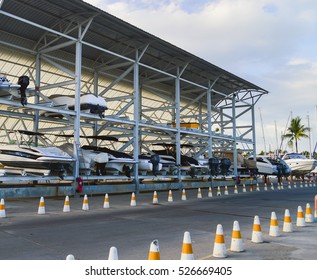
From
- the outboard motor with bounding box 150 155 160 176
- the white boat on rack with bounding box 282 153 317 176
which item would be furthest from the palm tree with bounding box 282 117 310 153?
the outboard motor with bounding box 150 155 160 176

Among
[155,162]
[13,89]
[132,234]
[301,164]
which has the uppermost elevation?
[13,89]

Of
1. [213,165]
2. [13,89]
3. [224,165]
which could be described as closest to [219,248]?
[13,89]

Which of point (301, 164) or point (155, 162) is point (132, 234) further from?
point (301, 164)

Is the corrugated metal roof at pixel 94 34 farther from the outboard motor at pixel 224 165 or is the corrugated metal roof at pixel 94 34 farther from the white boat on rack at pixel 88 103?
the outboard motor at pixel 224 165

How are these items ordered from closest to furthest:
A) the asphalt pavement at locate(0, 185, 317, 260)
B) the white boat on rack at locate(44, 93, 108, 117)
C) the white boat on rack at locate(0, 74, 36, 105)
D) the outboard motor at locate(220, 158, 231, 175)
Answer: the asphalt pavement at locate(0, 185, 317, 260), the white boat on rack at locate(0, 74, 36, 105), the white boat on rack at locate(44, 93, 108, 117), the outboard motor at locate(220, 158, 231, 175)

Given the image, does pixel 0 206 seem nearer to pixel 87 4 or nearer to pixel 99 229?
pixel 99 229

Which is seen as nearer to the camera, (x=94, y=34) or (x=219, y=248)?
(x=219, y=248)

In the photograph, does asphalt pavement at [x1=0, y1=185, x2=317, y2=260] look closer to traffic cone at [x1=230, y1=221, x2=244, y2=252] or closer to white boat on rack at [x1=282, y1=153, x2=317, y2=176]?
traffic cone at [x1=230, y1=221, x2=244, y2=252]

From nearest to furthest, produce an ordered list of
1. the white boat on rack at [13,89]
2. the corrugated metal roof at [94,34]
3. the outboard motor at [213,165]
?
the white boat on rack at [13,89]
the corrugated metal roof at [94,34]
the outboard motor at [213,165]

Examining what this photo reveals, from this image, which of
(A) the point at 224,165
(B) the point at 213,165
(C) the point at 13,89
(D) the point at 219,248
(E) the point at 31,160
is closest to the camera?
(D) the point at 219,248

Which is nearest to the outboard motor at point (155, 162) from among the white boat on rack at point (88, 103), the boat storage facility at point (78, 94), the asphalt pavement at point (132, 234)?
the boat storage facility at point (78, 94)

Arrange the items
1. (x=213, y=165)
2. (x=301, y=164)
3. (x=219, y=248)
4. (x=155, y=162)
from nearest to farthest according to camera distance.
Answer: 1. (x=219, y=248)
2. (x=155, y=162)
3. (x=213, y=165)
4. (x=301, y=164)
